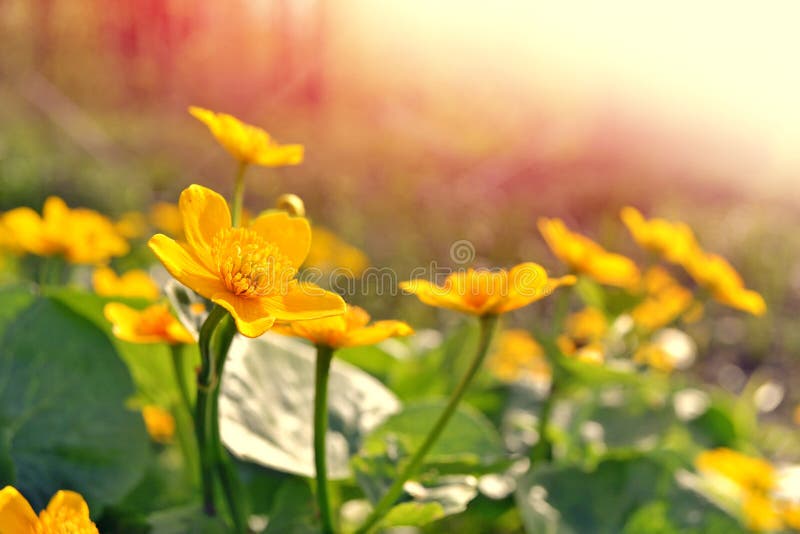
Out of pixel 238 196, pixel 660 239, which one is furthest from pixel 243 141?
pixel 660 239

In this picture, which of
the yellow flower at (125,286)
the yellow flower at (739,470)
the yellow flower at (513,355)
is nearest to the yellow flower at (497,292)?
the yellow flower at (125,286)

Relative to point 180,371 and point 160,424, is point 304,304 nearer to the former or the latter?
point 180,371

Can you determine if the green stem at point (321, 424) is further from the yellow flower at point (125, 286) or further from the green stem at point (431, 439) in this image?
the yellow flower at point (125, 286)

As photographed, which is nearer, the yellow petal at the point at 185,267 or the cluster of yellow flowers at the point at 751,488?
the yellow petal at the point at 185,267

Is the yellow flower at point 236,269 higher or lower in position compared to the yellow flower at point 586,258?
higher

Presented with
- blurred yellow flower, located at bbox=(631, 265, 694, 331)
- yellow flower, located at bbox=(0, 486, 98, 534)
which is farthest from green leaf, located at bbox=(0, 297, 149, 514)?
blurred yellow flower, located at bbox=(631, 265, 694, 331)

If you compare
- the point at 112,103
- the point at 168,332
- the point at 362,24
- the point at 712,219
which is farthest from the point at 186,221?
the point at 112,103

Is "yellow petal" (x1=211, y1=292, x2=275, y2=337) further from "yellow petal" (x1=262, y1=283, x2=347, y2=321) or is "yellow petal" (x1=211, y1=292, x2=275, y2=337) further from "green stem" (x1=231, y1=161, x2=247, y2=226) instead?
"green stem" (x1=231, y1=161, x2=247, y2=226)

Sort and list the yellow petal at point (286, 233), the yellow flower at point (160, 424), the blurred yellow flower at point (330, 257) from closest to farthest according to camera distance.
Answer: the yellow petal at point (286, 233) → the yellow flower at point (160, 424) → the blurred yellow flower at point (330, 257)
